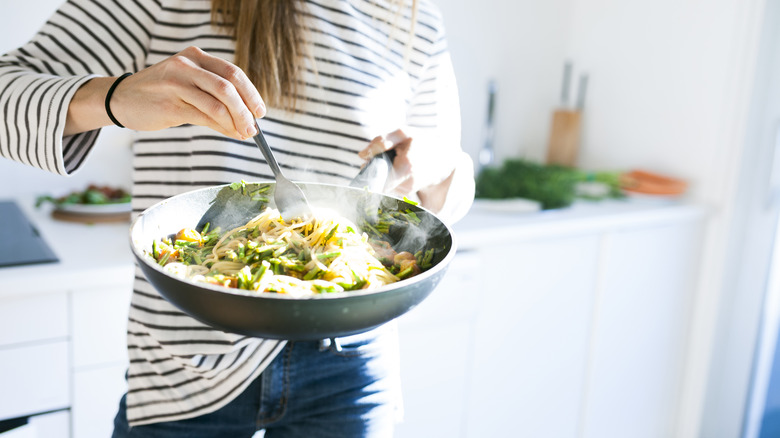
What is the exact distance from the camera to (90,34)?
0.84 meters

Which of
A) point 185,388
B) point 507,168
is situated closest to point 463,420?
point 507,168

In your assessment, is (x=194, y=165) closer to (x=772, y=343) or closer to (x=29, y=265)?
(x=29, y=265)

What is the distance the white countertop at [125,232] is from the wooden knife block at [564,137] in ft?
1.27

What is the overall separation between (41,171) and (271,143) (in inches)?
47.0

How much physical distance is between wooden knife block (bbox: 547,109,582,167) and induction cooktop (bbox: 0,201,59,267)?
180 cm

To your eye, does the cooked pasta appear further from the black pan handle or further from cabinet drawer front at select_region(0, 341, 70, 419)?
cabinet drawer front at select_region(0, 341, 70, 419)

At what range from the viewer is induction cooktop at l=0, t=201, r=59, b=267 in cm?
130

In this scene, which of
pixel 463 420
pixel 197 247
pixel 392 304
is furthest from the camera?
pixel 463 420

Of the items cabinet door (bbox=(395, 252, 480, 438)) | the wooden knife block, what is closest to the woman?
cabinet door (bbox=(395, 252, 480, 438))

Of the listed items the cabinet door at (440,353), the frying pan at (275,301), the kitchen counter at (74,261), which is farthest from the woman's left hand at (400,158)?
the cabinet door at (440,353)

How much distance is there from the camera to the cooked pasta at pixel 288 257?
24.6 inches

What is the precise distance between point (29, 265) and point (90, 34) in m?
0.64

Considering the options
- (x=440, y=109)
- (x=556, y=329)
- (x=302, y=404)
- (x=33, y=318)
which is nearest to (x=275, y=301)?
(x=302, y=404)

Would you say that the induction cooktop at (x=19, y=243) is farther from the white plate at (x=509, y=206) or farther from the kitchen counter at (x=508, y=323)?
the white plate at (x=509, y=206)
